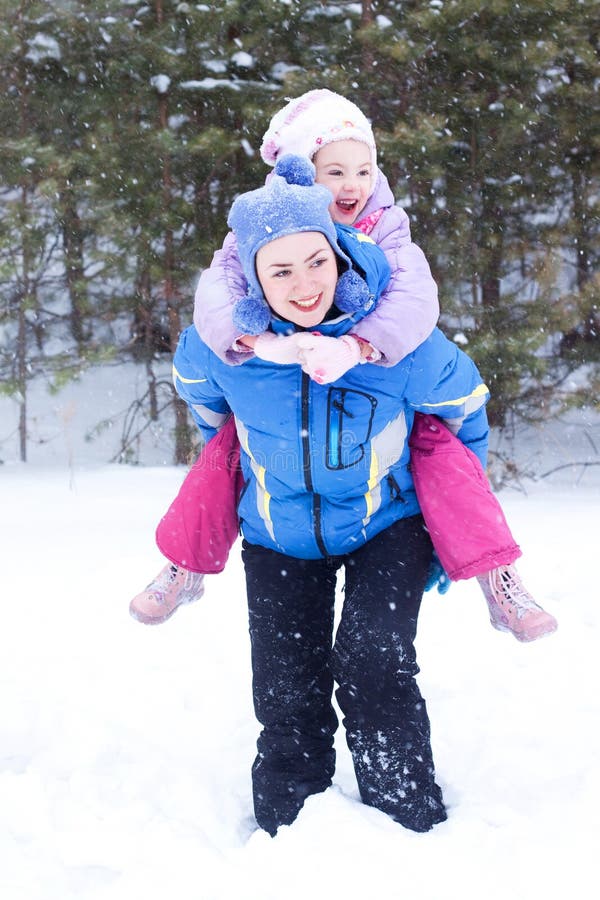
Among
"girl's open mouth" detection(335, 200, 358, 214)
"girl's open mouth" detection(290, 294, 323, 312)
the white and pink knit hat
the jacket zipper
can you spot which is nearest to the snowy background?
the jacket zipper

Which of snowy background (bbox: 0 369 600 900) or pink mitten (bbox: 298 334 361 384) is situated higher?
pink mitten (bbox: 298 334 361 384)

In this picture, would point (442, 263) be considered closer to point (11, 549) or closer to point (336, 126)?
point (11, 549)

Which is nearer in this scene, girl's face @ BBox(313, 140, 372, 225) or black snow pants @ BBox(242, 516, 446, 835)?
black snow pants @ BBox(242, 516, 446, 835)

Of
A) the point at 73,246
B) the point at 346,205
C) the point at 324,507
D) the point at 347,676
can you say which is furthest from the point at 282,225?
the point at 73,246

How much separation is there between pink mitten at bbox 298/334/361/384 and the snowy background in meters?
1.12

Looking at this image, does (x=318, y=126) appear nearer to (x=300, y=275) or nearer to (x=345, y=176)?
(x=345, y=176)

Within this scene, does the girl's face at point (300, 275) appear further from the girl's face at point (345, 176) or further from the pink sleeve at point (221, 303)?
the girl's face at point (345, 176)

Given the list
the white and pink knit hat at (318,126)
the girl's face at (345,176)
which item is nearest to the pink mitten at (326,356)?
the girl's face at (345,176)

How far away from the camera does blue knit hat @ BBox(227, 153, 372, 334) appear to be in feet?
6.61

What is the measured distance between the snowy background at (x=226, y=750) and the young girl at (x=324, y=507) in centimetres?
17

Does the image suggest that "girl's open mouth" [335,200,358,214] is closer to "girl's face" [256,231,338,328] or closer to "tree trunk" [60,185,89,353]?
"girl's face" [256,231,338,328]

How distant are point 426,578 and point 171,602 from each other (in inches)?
30.4

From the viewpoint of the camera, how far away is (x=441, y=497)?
7.47 ft

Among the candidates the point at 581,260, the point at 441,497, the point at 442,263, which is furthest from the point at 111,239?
the point at 441,497
